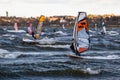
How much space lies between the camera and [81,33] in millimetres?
30141

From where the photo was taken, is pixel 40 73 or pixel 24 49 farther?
pixel 24 49

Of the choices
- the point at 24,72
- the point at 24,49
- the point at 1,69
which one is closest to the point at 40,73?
the point at 24,72

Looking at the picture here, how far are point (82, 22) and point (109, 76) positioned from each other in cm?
666

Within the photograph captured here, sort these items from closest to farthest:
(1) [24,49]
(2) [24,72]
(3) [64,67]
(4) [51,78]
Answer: (4) [51,78], (2) [24,72], (3) [64,67], (1) [24,49]

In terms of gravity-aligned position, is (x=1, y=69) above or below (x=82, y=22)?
below

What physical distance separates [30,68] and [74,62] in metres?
4.06

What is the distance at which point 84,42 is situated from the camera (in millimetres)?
30766

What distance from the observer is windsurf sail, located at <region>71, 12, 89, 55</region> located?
97.7 feet

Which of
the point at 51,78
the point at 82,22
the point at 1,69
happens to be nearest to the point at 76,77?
the point at 51,78

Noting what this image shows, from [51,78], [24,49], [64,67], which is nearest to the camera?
[51,78]

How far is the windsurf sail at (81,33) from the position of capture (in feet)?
97.7

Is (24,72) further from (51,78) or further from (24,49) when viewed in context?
(24,49)

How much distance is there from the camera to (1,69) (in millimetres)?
26047

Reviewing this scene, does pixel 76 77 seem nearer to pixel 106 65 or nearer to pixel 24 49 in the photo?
pixel 106 65
